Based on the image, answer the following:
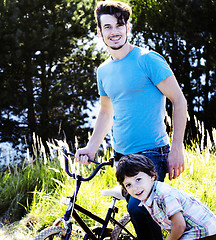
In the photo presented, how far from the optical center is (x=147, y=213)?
79.6 inches

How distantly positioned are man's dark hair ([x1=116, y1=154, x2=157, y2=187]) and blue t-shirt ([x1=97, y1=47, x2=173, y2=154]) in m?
0.31

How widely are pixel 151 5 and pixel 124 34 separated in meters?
10.3

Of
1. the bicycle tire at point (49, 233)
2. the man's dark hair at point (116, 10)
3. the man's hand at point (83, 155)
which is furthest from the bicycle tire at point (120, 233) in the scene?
the man's dark hair at point (116, 10)

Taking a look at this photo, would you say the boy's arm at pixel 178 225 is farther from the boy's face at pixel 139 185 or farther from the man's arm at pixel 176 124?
the man's arm at pixel 176 124

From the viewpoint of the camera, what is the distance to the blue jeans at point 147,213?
6.59 ft

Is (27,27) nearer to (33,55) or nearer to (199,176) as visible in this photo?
(33,55)

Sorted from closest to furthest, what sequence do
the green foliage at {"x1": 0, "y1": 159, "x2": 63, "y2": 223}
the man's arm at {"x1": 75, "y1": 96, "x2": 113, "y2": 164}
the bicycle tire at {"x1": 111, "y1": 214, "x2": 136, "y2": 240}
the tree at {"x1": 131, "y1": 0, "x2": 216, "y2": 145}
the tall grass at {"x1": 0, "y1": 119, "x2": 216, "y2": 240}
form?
the man's arm at {"x1": 75, "y1": 96, "x2": 113, "y2": 164} < the bicycle tire at {"x1": 111, "y1": 214, "x2": 136, "y2": 240} < the tall grass at {"x1": 0, "y1": 119, "x2": 216, "y2": 240} < the green foliage at {"x1": 0, "y1": 159, "x2": 63, "y2": 223} < the tree at {"x1": 131, "y1": 0, "x2": 216, "y2": 145}

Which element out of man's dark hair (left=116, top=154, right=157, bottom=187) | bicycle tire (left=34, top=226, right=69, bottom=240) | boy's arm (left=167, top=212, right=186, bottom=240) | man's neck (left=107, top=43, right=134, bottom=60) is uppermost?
man's neck (left=107, top=43, right=134, bottom=60)

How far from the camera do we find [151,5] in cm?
1185

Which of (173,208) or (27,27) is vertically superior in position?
(27,27)

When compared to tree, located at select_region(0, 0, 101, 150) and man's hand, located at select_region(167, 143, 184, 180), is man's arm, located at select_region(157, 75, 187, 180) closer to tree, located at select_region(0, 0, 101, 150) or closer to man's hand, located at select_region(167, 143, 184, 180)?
man's hand, located at select_region(167, 143, 184, 180)

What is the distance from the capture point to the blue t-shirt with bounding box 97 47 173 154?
210 cm

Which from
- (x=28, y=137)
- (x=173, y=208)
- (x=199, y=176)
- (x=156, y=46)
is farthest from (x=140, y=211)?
(x=156, y=46)

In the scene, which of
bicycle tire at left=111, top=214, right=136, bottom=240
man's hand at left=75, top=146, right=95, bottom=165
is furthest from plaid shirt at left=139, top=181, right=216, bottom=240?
bicycle tire at left=111, top=214, right=136, bottom=240
